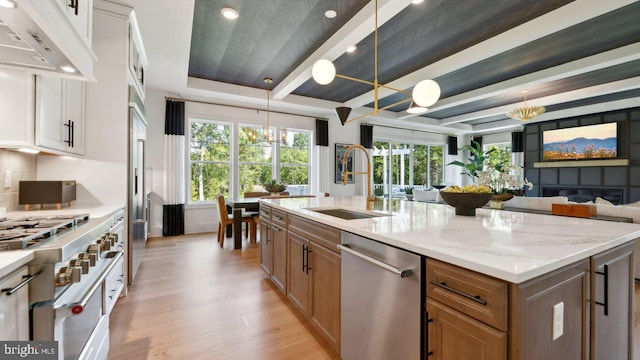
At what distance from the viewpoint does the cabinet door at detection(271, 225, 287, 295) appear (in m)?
2.47

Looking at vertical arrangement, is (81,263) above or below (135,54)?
below

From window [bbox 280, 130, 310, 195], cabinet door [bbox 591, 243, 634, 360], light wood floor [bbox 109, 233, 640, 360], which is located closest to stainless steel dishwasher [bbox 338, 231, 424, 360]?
light wood floor [bbox 109, 233, 640, 360]

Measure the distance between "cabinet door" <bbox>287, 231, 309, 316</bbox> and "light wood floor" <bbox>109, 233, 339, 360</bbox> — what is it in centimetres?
17

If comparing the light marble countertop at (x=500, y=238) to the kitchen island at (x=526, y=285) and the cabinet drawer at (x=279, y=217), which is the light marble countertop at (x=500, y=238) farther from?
the cabinet drawer at (x=279, y=217)

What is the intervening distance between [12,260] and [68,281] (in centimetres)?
25

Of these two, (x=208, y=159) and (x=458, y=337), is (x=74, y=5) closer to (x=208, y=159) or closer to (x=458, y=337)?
(x=458, y=337)

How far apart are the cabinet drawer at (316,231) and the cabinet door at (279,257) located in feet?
0.76

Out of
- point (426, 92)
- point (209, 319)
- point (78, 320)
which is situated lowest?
point (209, 319)

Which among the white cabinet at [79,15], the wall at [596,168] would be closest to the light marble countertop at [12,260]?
the white cabinet at [79,15]

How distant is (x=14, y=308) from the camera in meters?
0.93

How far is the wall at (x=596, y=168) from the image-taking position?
237 inches

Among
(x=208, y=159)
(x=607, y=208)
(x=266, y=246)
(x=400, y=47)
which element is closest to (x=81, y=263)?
(x=266, y=246)

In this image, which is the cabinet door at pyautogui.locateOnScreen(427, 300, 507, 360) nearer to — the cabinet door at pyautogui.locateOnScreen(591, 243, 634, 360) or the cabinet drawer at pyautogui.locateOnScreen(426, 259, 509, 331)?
the cabinet drawer at pyautogui.locateOnScreen(426, 259, 509, 331)

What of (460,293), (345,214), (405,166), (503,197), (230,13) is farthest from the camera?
(405,166)
